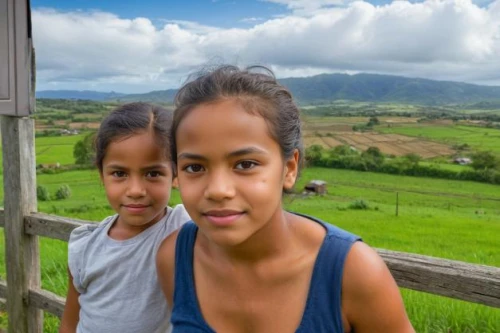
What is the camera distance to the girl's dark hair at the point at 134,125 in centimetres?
172

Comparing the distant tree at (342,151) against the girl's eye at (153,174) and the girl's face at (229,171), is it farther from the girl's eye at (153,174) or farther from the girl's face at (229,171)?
the girl's face at (229,171)

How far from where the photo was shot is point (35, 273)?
3836mm

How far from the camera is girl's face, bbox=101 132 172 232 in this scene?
5.60 ft

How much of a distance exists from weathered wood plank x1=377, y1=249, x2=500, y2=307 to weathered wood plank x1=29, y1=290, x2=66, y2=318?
7.88 ft

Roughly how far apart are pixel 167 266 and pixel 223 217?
43 centimetres

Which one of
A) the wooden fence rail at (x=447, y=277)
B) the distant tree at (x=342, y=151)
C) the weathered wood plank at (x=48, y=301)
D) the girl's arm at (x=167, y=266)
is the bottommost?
the distant tree at (x=342, y=151)

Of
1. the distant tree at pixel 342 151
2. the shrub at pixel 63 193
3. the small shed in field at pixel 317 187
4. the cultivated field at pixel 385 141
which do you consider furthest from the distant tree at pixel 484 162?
the shrub at pixel 63 193

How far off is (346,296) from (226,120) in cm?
53

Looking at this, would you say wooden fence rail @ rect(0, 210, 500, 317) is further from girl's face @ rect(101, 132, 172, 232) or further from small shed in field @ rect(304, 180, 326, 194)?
small shed in field @ rect(304, 180, 326, 194)

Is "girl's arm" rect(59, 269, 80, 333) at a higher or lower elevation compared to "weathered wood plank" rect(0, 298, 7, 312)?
higher

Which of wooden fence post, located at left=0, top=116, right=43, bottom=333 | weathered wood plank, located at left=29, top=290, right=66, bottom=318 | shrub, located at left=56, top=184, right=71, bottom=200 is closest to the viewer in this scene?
weathered wood plank, located at left=29, top=290, right=66, bottom=318

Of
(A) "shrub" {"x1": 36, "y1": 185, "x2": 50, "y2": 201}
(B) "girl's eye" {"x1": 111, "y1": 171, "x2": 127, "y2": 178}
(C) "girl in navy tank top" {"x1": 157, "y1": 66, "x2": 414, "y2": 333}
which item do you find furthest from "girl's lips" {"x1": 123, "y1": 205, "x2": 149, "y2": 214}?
(A) "shrub" {"x1": 36, "y1": 185, "x2": 50, "y2": 201}

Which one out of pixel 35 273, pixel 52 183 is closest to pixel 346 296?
pixel 35 273

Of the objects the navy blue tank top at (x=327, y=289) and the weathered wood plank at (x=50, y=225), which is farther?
the weathered wood plank at (x=50, y=225)
